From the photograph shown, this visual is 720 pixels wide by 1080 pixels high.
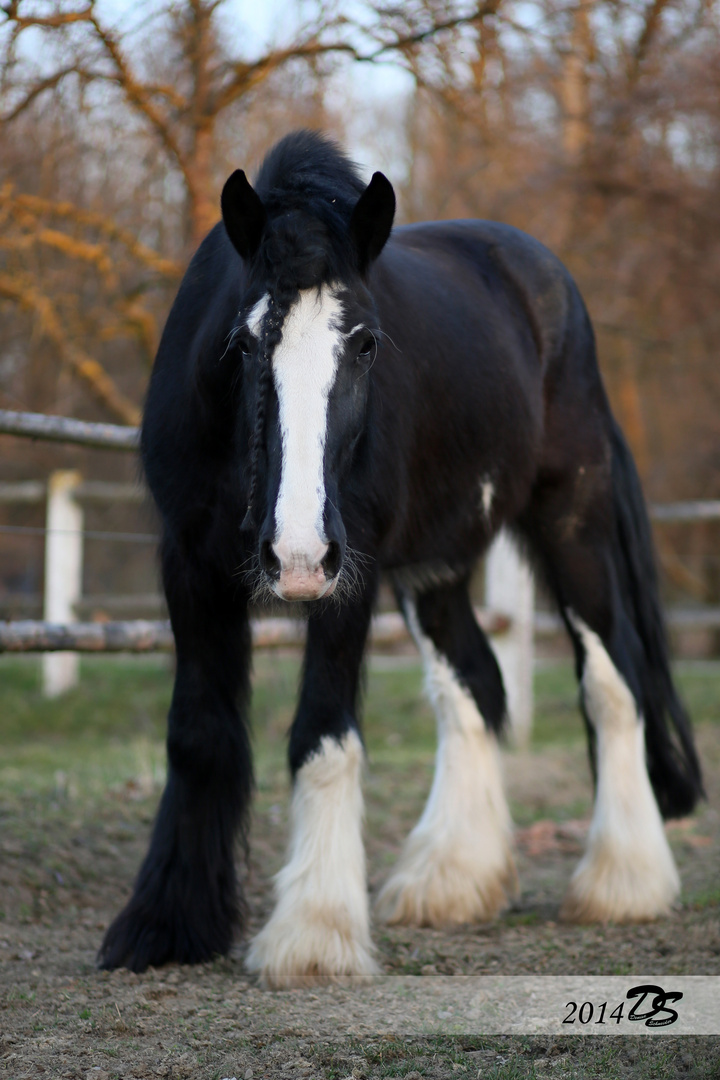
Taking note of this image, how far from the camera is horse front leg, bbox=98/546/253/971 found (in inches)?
118

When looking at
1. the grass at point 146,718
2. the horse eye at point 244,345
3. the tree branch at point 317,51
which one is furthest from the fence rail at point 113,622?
the tree branch at point 317,51

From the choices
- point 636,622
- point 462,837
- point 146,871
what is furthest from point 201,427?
point 636,622

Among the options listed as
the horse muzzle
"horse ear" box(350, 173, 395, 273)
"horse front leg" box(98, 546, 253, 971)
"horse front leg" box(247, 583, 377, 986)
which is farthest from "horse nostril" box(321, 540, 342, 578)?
"horse ear" box(350, 173, 395, 273)

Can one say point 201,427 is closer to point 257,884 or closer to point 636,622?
point 257,884

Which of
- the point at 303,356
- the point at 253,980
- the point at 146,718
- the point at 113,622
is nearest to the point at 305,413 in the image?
the point at 303,356

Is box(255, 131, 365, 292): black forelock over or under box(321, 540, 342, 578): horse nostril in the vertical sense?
over

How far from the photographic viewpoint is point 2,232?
6020 mm

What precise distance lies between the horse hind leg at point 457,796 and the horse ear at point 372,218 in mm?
1743

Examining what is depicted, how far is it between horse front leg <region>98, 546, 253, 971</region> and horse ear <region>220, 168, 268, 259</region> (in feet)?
2.98

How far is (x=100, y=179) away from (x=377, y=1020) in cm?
655

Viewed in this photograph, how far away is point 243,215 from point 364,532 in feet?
3.01

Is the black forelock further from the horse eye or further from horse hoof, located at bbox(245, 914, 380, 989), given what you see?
horse hoof, located at bbox(245, 914, 380, 989)

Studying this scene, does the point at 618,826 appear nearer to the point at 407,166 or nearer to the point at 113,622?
the point at 113,622

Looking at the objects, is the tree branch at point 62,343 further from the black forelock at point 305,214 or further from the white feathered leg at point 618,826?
the white feathered leg at point 618,826
